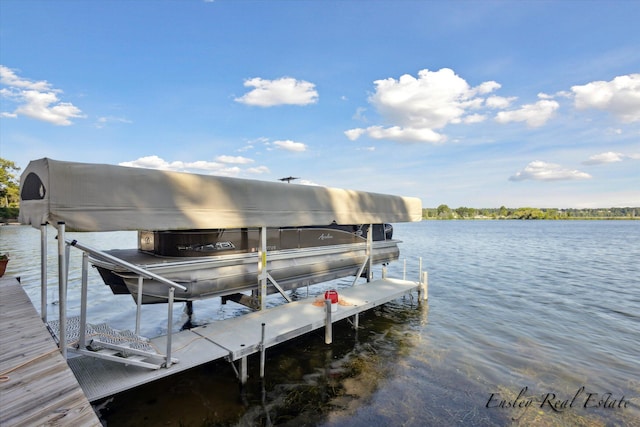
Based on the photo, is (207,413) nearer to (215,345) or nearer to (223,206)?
(215,345)

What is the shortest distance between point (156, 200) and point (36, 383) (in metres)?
2.53

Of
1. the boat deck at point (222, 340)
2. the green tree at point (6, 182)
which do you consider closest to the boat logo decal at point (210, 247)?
the boat deck at point (222, 340)

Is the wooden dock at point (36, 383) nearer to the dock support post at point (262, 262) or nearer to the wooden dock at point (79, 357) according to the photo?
the wooden dock at point (79, 357)

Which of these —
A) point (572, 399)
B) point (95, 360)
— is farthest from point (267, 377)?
point (572, 399)

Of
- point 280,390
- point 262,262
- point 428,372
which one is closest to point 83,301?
point 280,390

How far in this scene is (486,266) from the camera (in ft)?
60.2

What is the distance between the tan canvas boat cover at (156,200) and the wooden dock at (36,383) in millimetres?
1310

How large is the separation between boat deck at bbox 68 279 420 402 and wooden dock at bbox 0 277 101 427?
1.70 feet

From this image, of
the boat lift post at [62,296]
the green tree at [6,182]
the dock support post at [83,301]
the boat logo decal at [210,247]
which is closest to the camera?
the boat lift post at [62,296]

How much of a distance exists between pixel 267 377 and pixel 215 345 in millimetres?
1147

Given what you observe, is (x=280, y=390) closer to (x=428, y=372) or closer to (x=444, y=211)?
(x=428, y=372)

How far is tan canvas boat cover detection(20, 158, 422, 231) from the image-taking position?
389cm

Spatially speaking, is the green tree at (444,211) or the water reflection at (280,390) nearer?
the water reflection at (280,390)

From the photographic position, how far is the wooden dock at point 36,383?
239cm
